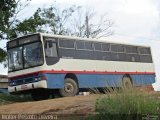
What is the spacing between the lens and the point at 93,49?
24266 millimetres

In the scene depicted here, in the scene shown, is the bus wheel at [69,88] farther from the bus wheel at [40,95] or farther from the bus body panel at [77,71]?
the bus wheel at [40,95]

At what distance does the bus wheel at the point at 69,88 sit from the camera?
73.2 feet

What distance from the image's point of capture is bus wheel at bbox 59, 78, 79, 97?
2232 cm

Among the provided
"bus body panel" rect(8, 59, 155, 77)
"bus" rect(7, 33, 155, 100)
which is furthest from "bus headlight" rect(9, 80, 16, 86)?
"bus body panel" rect(8, 59, 155, 77)

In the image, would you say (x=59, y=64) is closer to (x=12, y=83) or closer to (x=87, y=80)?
(x=87, y=80)

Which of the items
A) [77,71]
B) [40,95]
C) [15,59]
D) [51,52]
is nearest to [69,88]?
[77,71]

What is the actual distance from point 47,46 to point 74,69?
2176 mm

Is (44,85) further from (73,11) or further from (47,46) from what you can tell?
(73,11)

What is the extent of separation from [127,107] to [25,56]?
11184mm

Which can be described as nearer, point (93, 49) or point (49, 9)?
point (93, 49)

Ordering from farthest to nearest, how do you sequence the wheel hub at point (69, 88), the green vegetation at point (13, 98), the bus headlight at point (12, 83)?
the green vegetation at point (13, 98) < the wheel hub at point (69, 88) < the bus headlight at point (12, 83)

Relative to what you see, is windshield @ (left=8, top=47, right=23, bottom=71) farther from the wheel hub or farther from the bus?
the wheel hub

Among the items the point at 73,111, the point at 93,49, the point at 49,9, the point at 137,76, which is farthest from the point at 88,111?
the point at 49,9

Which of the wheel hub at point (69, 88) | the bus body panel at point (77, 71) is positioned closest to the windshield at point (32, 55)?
the bus body panel at point (77, 71)
